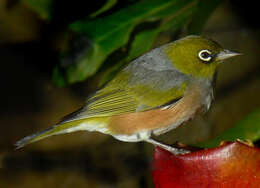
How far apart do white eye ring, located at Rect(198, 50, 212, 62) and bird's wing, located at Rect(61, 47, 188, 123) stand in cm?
10

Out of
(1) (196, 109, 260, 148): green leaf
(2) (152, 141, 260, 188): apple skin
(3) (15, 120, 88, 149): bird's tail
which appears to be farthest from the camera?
(3) (15, 120, 88, 149): bird's tail

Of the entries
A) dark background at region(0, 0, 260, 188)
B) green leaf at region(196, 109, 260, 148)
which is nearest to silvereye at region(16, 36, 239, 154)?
green leaf at region(196, 109, 260, 148)

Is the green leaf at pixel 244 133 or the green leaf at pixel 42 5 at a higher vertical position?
the green leaf at pixel 42 5

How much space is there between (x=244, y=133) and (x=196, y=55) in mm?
396

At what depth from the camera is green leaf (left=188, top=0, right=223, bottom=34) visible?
1613 millimetres

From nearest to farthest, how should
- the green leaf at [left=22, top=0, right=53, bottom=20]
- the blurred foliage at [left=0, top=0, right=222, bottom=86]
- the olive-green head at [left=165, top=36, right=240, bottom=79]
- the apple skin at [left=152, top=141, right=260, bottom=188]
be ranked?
the apple skin at [left=152, top=141, right=260, bottom=188]
the olive-green head at [left=165, top=36, right=240, bottom=79]
the blurred foliage at [left=0, top=0, right=222, bottom=86]
the green leaf at [left=22, top=0, right=53, bottom=20]

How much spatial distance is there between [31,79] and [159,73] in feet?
3.65

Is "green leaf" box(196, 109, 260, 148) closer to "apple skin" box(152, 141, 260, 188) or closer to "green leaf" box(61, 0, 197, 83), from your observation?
"apple skin" box(152, 141, 260, 188)

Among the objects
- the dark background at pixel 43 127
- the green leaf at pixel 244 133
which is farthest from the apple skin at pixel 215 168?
the dark background at pixel 43 127

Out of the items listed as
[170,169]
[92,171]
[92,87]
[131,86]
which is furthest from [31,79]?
[170,169]

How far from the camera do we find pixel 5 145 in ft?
7.91

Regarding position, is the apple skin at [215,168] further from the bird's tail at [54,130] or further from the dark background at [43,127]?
the dark background at [43,127]

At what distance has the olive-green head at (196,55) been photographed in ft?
5.05

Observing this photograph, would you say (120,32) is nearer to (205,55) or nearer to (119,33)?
(119,33)
